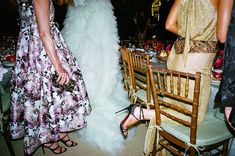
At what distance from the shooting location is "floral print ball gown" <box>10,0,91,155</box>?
1.99 meters

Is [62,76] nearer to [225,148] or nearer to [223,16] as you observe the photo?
[223,16]

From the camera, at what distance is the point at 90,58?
248cm

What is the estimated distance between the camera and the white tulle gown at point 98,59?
7.84ft

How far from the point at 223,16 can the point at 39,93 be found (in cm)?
170

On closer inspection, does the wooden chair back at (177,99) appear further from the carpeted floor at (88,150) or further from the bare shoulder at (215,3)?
the carpeted floor at (88,150)

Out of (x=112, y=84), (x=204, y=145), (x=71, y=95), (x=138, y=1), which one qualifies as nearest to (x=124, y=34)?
(x=138, y=1)

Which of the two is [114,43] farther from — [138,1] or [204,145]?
[138,1]

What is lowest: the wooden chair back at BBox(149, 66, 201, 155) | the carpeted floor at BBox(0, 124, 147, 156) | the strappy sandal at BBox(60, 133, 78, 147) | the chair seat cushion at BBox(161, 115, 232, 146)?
the carpeted floor at BBox(0, 124, 147, 156)

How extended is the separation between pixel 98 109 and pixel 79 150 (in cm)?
53

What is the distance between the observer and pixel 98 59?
2510mm

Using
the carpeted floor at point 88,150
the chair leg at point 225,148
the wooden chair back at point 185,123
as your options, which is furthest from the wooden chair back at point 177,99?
the carpeted floor at point 88,150

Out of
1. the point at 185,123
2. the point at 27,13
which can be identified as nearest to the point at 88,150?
the point at 185,123

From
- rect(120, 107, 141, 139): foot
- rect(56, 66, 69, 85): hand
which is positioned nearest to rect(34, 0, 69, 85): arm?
rect(56, 66, 69, 85): hand

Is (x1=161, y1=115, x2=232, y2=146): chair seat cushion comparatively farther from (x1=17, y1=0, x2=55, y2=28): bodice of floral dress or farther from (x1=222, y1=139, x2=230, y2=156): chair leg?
(x1=17, y1=0, x2=55, y2=28): bodice of floral dress
